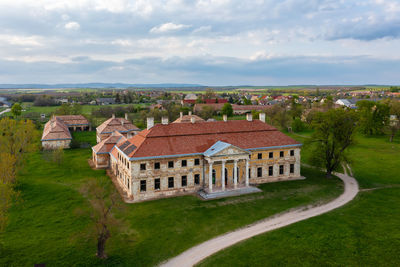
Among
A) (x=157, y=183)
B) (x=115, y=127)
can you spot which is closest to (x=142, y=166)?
(x=157, y=183)

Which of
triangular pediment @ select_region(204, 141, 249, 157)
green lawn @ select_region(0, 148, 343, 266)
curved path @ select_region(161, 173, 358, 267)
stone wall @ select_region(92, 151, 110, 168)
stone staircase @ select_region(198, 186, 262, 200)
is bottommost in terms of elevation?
curved path @ select_region(161, 173, 358, 267)

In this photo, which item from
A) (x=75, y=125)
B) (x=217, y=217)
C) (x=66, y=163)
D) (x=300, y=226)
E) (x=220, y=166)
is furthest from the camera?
(x=75, y=125)

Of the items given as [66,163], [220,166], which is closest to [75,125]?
[66,163]

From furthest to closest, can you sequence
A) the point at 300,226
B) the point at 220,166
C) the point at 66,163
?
the point at 66,163 → the point at 220,166 → the point at 300,226

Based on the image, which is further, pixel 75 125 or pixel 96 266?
pixel 75 125

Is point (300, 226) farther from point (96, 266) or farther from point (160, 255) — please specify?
point (96, 266)

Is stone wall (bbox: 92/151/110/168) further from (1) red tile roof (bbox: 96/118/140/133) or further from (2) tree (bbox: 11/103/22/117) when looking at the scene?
(2) tree (bbox: 11/103/22/117)

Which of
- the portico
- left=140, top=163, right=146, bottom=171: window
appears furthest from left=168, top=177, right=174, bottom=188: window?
the portico

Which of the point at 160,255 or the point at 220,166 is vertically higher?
the point at 220,166
